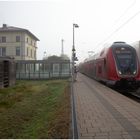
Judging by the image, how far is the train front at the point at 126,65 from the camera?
19156 mm

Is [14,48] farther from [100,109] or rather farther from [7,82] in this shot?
[100,109]

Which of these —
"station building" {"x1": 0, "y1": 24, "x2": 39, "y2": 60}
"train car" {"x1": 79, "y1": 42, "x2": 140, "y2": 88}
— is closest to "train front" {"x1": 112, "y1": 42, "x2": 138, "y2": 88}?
"train car" {"x1": 79, "y1": 42, "x2": 140, "y2": 88}

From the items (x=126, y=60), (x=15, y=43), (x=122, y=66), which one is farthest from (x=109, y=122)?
(x=15, y=43)

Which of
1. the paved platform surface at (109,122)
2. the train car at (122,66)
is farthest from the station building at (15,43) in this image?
the paved platform surface at (109,122)

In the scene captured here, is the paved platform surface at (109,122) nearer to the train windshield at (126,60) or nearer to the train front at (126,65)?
the train front at (126,65)

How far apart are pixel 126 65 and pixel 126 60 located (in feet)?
1.31

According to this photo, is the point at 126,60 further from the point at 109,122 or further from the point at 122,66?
the point at 109,122

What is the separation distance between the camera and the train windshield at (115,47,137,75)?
1939cm

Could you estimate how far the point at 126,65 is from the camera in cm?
1948

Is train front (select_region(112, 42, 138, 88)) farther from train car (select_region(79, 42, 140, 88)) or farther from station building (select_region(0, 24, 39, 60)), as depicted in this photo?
station building (select_region(0, 24, 39, 60))

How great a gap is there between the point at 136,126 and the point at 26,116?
5506 mm

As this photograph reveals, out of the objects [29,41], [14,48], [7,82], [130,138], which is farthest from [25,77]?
[130,138]

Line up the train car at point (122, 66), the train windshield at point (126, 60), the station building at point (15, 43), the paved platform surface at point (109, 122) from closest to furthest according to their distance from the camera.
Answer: the paved platform surface at point (109, 122), the train car at point (122, 66), the train windshield at point (126, 60), the station building at point (15, 43)

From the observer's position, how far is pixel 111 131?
7309 mm
